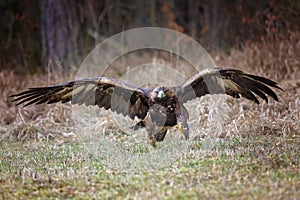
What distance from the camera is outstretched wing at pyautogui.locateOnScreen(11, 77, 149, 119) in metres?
7.24

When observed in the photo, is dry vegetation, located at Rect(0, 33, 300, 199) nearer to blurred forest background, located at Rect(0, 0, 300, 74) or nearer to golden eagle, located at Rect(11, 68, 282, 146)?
golden eagle, located at Rect(11, 68, 282, 146)

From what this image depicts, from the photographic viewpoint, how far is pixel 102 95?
7.64m

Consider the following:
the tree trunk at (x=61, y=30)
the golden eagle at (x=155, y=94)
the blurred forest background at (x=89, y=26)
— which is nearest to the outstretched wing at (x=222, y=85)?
the golden eagle at (x=155, y=94)

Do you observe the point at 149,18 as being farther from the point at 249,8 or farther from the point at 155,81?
the point at 155,81

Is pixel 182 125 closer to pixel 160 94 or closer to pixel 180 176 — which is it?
pixel 160 94

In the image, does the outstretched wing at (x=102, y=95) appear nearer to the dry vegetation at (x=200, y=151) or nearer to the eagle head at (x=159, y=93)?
the eagle head at (x=159, y=93)

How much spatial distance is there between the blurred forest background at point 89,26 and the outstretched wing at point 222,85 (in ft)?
11.9

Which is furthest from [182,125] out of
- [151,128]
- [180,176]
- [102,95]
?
[180,176]

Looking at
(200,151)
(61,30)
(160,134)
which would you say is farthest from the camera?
(61,30)

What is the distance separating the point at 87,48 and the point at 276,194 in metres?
9.57

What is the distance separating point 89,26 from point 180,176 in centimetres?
946

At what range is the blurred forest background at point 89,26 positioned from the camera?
12.0m

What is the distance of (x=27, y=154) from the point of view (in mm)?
7363

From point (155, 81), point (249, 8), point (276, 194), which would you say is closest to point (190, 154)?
point (276, 194)
